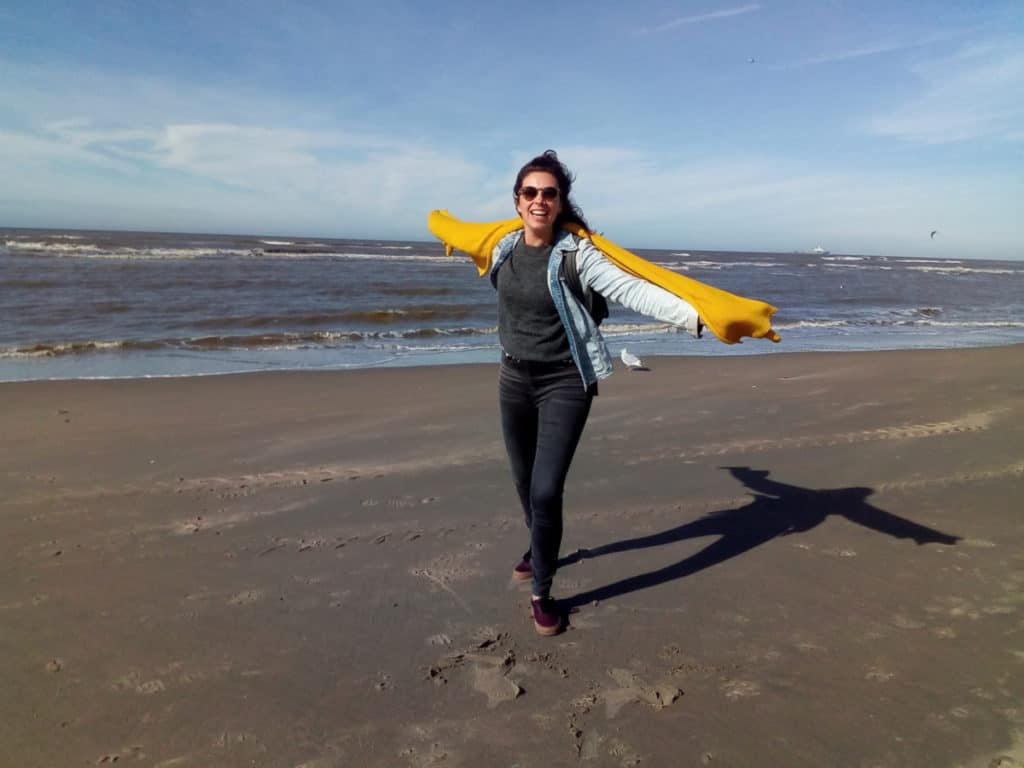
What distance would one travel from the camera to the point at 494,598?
10.9 ft

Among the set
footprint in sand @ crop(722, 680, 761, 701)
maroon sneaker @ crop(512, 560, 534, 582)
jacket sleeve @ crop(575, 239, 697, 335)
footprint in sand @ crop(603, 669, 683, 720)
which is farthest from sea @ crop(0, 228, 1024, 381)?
footprint in sand @ crop(722, 680, 761, 701)

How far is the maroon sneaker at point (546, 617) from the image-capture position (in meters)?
2.98

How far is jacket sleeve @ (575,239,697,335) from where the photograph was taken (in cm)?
256

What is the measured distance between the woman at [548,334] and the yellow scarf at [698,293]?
82 millimetres

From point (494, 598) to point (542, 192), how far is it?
1910 mm

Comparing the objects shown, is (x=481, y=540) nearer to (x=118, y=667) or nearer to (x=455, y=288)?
(x=118, y=667)

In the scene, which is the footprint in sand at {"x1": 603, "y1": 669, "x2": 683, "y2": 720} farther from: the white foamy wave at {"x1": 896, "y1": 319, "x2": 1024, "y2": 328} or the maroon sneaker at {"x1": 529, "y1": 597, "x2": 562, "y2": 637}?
the white foamy wave at {"x1": 896, "y1": 319, "x2": 1024, "y2": 328}

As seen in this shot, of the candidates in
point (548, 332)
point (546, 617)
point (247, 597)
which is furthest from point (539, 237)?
point (247, 597)

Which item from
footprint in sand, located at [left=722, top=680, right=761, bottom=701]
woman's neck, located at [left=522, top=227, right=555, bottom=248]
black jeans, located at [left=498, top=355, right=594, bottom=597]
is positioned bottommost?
footprint in sand, located at [left=722, top=680, right=761, bottom=701]

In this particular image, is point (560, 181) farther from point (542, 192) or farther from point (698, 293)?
point (698, 293)

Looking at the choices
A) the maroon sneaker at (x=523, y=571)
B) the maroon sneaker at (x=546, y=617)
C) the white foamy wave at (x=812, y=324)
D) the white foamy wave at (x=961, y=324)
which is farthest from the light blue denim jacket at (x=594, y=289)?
the white foamy wave at (x=961, y=324)

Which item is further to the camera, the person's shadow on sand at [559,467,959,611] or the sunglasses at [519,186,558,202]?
the person's shadow on sand at [559,467,959,611]

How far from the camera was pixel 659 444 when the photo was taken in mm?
5926

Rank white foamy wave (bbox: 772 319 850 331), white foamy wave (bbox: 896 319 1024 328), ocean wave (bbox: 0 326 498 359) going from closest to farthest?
1. ocean wave (bbox: 0 326 498 359)
2. white foamy wave (bbox: 772 319 850 331)
3. white foamy wave (bbox: 896 319 1024 328)
